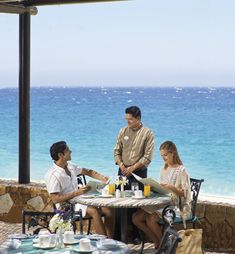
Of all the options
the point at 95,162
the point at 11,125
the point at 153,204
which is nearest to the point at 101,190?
the point at 153,204

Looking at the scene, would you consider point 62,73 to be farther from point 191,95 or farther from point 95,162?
point 95,162

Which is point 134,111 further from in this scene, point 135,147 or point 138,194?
point 138,194

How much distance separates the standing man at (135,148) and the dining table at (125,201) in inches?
15.1

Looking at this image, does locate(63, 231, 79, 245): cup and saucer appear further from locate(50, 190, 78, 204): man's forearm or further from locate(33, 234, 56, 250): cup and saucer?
locate(50, 190, 78, 204): man's forearm

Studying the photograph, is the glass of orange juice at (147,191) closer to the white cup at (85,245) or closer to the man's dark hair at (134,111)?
the man's dark hair at (134,111)

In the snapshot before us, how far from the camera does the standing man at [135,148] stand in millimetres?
8070

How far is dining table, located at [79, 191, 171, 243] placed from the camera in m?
7.33

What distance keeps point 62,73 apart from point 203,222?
23.1 metres

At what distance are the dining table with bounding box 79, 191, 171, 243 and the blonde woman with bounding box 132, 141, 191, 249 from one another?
0.32ft

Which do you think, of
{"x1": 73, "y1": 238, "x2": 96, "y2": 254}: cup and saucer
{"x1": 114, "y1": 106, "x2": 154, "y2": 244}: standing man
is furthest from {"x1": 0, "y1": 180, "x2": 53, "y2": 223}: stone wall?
{"x1": 73, "y1": 238, "x2": 96, "y2": 254}: cup and saucer

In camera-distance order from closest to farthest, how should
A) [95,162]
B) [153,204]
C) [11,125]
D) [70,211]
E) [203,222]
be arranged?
[70,211] → [153,204] → [203,222] → [95,162] → [11,125]

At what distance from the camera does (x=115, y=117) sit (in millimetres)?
26172

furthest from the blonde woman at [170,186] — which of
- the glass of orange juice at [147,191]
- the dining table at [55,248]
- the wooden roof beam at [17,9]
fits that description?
the wooden roof beam at [17,9]

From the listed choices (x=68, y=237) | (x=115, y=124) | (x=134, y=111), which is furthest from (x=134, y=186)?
(x=115, y=124)
